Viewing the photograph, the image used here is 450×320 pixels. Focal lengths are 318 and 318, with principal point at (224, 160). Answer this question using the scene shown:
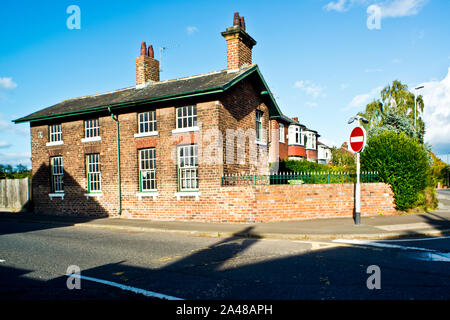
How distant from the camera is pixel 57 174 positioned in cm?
1717

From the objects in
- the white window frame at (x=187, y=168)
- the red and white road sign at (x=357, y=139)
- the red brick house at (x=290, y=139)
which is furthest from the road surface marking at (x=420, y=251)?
the red brick house at (x=290, y=139)

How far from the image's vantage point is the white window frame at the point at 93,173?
Result: 52.1 ft

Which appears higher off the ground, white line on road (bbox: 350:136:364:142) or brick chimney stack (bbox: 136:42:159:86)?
brick chimney stack (bbox: 136:42:159:86)

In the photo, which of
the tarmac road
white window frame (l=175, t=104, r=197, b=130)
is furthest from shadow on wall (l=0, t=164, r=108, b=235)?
white window frame (l=175, t=104, r=197, b=130)

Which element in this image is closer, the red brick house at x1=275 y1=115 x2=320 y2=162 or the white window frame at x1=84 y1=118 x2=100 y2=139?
the white window frame at x1=84 y1=118 x2=100 y2=139

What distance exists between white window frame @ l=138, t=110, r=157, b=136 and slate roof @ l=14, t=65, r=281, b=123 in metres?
0.70

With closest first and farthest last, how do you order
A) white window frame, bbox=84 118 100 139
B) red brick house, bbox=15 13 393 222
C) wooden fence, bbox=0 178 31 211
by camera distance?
1. red brick house, bbox=15 13 393 222
2. white window frame, bbox=84 118 100 139
3. wooden fence, bbox=0 178 31 211

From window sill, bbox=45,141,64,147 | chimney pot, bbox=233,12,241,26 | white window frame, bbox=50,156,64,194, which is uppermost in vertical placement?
chimney pot, bbox=233,12,241,26

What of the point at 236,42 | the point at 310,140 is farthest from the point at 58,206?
the point at 310,140

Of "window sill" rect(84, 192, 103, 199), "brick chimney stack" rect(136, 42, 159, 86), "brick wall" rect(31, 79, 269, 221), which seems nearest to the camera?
"brick wall" rect(31, 79, 269, 221)

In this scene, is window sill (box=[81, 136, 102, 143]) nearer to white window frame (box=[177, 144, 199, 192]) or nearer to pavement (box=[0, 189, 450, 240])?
pavement (box=[0, 189, 450, 240])

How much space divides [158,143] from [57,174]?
6951 mm

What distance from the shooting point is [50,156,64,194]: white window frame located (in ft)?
56.0

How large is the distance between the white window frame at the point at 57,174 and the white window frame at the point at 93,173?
1922mm
